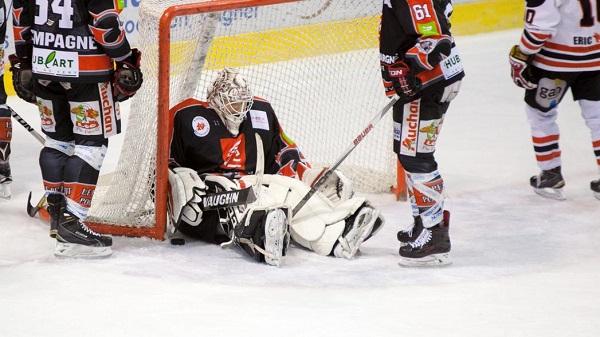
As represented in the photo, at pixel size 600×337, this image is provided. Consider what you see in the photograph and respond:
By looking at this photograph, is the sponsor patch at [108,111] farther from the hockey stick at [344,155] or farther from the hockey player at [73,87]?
the hockey stick at [344,155]

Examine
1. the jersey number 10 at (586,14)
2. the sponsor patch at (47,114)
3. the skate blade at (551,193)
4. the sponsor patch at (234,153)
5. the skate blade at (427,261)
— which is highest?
the jersey number 10 at (586,14)

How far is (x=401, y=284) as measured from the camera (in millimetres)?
4332

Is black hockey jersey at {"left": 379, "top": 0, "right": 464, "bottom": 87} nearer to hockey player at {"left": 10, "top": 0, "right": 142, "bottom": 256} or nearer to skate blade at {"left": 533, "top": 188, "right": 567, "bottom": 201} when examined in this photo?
hockey player at {"left": 10, "top": 0, "right": 142, "bottom": 256}

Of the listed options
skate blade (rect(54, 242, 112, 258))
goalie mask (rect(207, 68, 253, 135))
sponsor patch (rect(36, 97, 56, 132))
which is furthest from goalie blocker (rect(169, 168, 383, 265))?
sponsor patch (rect(36, 97, 56, 132))

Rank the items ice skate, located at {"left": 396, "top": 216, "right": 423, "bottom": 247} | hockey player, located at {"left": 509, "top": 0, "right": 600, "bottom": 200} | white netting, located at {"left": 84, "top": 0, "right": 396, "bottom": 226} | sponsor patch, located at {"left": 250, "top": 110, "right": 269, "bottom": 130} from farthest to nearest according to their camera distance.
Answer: hockey player, located at {"left": 509, "top": 0, "right": 600, "bottom": 200}
sponsor patch, located at {"left": 250, "top": 110, "right": 269, "bottom": 130}
white netting, located at {"left": 84, "top": 0, "right": 396, "bottom": 226}
ice skate, located at {"left": 396, "top": 216, "right": 423, "bottom": 247}

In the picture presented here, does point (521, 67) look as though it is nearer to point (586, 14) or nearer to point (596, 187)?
point (586, 14)

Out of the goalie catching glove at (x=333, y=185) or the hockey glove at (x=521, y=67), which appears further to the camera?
the hockey glove at (x=521, y=67)

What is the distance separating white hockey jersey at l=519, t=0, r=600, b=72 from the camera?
5.26 meters

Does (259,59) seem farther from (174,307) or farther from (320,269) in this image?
(174,307)

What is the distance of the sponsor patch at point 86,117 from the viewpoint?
447 cm

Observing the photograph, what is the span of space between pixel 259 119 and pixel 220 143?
0.68ft

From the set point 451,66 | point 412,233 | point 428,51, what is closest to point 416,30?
point 428,51

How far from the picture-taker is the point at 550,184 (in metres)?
5.59

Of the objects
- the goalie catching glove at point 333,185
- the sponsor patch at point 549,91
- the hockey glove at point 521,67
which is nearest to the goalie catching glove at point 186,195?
the goalie catching glove at point 333,185
